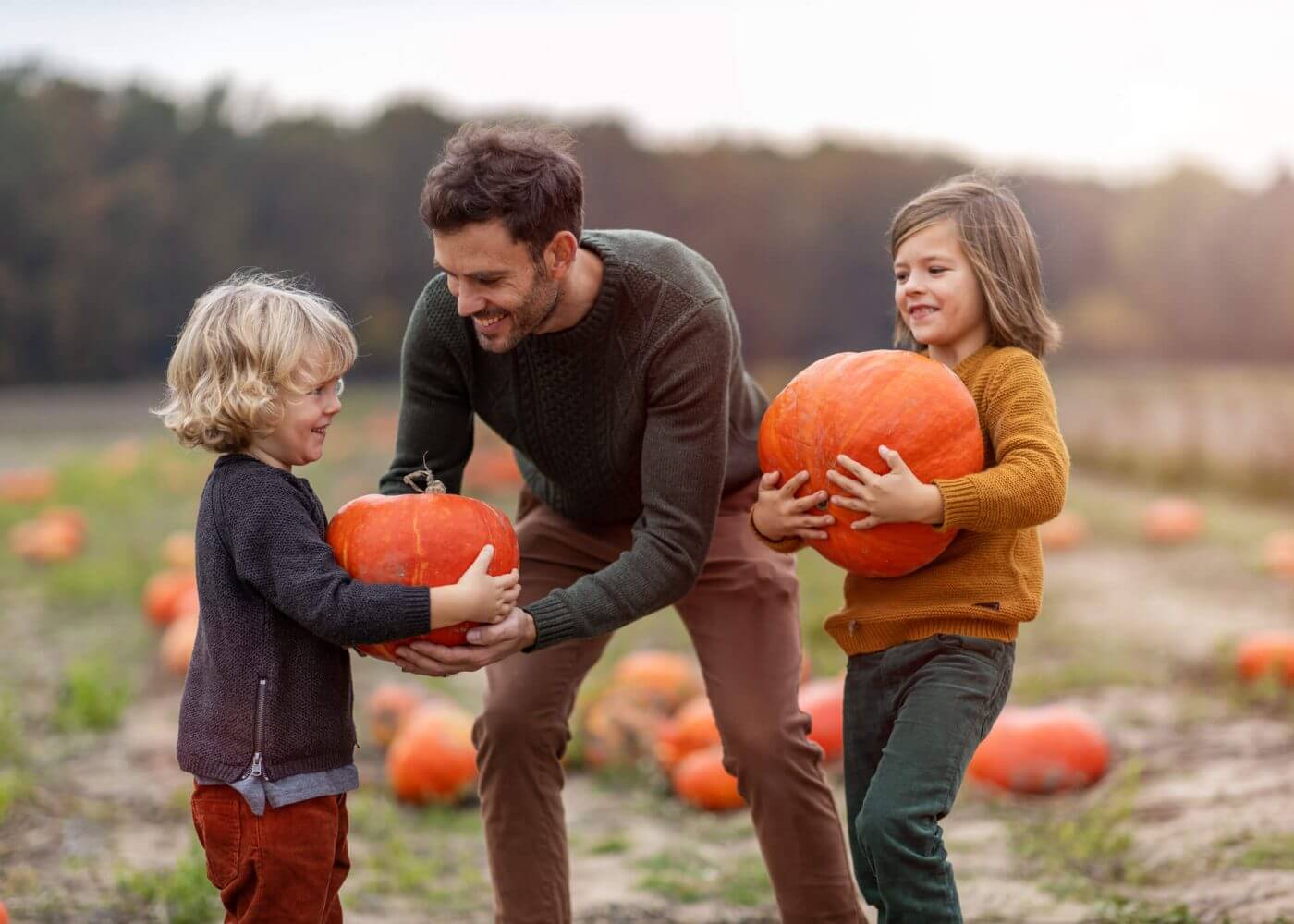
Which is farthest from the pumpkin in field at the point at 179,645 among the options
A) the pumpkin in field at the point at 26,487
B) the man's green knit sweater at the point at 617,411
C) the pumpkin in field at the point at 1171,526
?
the pumpkin in field at the point at 1171,526

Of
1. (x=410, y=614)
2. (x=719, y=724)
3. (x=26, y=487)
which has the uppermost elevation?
(x=410, y=614)

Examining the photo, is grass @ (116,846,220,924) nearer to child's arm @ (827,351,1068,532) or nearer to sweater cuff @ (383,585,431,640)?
sweater cuff @ (383,585,431,640)

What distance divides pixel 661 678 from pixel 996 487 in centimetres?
373

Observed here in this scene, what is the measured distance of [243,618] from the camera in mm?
2844

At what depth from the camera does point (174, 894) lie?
4.17 m

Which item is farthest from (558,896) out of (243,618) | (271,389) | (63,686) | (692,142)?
(692,142)

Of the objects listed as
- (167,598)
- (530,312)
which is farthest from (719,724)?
(167,598)

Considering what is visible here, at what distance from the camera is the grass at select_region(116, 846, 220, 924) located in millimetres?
4113

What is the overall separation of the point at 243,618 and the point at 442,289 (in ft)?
3.87

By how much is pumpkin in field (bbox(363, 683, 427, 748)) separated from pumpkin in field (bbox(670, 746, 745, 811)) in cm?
145

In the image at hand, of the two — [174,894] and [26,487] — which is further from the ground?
[26,487]

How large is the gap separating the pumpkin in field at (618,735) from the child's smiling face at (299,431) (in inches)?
130

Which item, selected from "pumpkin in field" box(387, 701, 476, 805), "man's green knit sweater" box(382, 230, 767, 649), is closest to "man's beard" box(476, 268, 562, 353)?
"man's green knit sweater" box(382, 230, 767, 649)

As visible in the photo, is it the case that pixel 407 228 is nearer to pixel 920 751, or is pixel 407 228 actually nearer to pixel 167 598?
pixel 167 598
